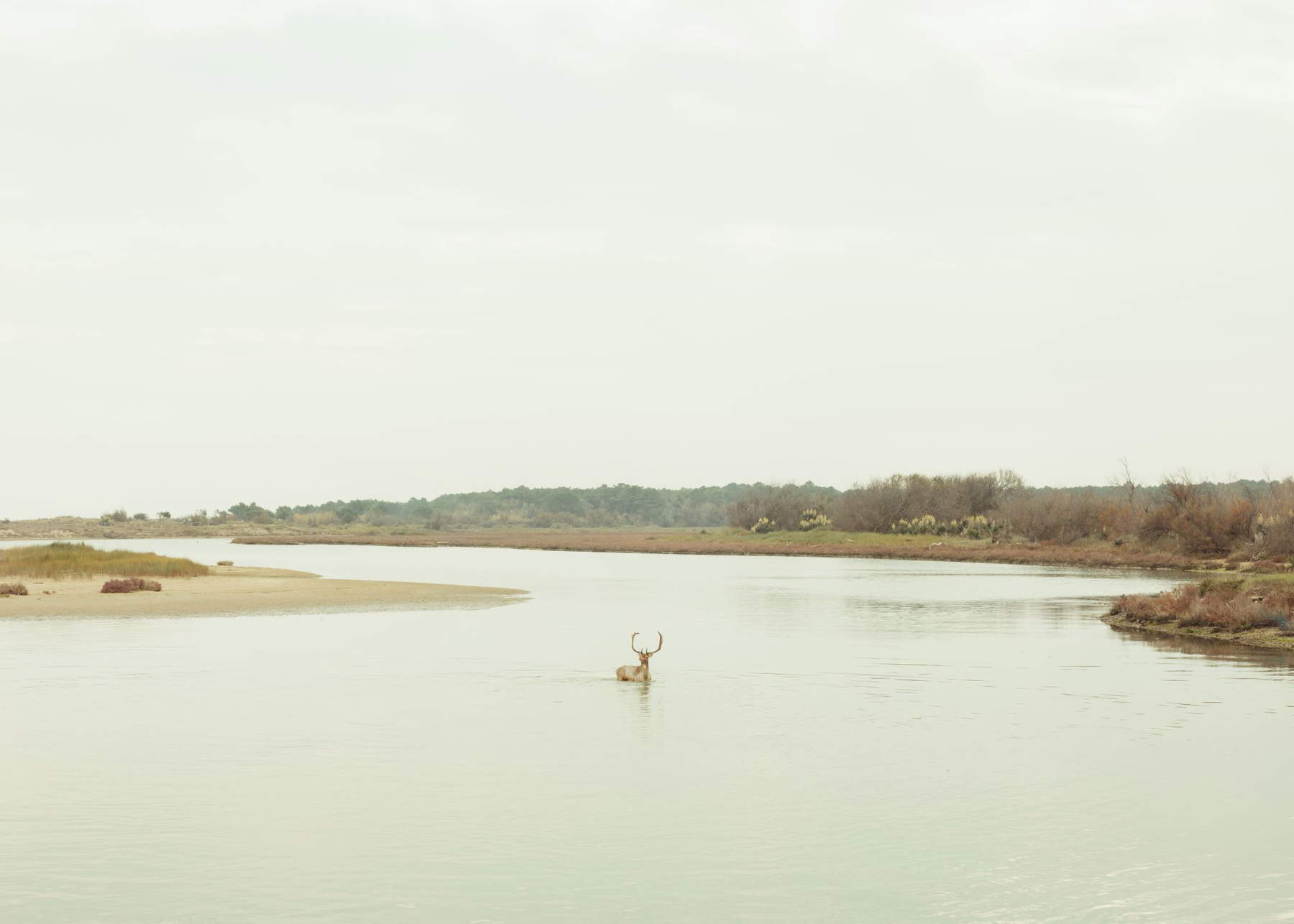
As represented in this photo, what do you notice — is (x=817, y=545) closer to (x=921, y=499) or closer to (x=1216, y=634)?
(x=921, y=499)

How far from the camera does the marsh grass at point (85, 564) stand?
50.2 metres

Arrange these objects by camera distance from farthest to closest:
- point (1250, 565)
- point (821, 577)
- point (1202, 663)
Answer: point (821, 577) < point (1250, 565) < point (1202, 663)

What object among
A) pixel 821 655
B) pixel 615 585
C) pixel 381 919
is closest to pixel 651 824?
pixel 381 919

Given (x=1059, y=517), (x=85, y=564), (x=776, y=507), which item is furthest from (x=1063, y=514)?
(x=85, y=564)

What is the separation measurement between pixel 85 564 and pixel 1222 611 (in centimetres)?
4316

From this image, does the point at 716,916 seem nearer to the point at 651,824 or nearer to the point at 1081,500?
the point at 651,824

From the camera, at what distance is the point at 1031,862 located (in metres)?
12.1

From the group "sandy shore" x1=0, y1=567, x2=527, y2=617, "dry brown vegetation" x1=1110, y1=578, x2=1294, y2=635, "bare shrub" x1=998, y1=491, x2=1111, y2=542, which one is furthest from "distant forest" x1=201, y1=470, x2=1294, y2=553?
"sandy shore" x1=0, y1=567, x2=527, y2=617

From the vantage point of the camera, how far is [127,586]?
45.7m

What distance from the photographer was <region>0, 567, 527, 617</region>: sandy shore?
3997cm

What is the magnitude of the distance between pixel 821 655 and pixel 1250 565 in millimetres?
36663

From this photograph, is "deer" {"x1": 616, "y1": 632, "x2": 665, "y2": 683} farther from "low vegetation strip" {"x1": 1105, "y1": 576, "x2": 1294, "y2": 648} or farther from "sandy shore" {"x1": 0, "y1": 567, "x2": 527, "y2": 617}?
"sandy shore" {"x1": 0, "y1": 567, "x2": 527, "y2": 617}

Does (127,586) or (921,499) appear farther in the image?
(921,499)

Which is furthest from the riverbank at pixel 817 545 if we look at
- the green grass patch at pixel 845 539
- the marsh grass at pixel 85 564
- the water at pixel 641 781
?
the marsh grass at pixel 85 564
